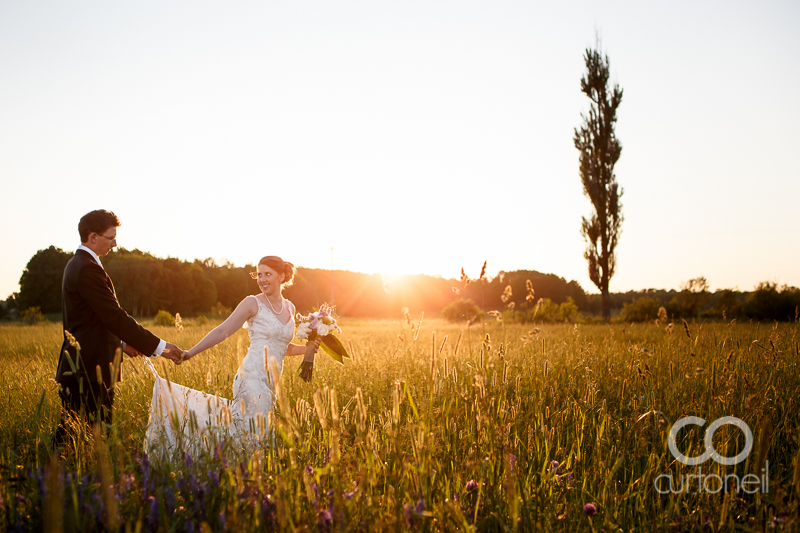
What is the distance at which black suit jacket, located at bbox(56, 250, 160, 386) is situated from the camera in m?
3.52

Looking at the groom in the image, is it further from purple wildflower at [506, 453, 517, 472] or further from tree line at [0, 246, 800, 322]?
tree line at [0, 246, 800, 322]

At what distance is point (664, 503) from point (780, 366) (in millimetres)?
3608

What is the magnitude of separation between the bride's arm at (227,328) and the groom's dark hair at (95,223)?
135 centimetres

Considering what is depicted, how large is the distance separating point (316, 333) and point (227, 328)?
0.98 meters

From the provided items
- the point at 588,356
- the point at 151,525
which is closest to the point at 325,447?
the point at 151,525

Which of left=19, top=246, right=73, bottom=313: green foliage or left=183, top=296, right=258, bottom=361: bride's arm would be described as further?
left=19, top=246, right=73, bottom=313: green foliage

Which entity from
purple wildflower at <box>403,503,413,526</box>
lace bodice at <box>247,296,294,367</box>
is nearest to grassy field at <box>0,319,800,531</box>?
purple wildflower at <box>403,503,413,526</box>

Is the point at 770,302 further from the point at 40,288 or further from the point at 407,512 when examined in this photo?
the point at 40,288

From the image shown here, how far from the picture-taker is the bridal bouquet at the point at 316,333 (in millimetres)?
4539

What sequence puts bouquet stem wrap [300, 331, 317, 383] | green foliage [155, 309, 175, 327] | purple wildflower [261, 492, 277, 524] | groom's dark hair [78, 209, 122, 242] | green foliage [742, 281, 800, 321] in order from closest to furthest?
purple wildflower [261, 492, 277, 524], groom's dark hair [78, 209, 122, 242], bouquet stem wrap [300, 331, 317, 383], green foliage [742, 281, 800, 321], green foliage [155, 309, 175, 327]

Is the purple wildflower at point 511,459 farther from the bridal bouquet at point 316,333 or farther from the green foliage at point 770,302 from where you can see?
the green foliage at point 770,302

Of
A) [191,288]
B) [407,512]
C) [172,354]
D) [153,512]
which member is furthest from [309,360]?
[191,288]

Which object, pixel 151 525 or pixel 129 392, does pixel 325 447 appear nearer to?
pixel 151 525

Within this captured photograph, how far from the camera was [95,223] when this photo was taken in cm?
373
